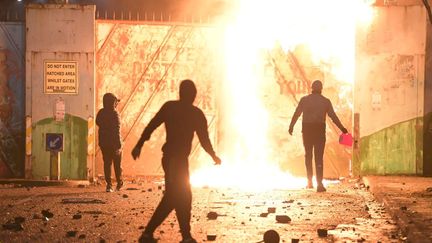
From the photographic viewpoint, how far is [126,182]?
15.3m

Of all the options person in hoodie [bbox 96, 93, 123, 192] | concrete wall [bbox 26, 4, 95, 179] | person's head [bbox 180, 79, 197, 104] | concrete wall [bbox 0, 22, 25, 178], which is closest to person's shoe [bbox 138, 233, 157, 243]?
person's head [bbox 180, 79, 197, 104]

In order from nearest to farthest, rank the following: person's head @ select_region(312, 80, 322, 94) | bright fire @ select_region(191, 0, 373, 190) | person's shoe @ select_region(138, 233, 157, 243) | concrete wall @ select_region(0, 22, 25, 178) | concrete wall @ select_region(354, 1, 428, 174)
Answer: person's shoe @ select_region(138, 233, 157, 243)
person's head @ select_region(312, 80, 322, 94)
concrete wall @ select_region(354, 1, 428, 174)
concrete wall @ select_region(0, 22, 25, 178)
bright fire @ select_region(191, 0, 373, 190)

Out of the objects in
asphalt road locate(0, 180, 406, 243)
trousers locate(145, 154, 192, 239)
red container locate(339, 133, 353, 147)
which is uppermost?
red container locate(339, 133, 353, 147)

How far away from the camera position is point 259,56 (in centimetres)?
1608

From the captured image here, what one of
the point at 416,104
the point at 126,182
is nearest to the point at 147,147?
the point at 126,182

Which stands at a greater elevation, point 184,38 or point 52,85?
point 184,38

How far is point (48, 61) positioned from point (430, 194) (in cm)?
823

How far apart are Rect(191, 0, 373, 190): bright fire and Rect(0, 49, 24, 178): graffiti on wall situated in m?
3.90

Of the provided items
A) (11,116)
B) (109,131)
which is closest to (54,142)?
(11,116)

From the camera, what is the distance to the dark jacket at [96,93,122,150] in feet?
44.3

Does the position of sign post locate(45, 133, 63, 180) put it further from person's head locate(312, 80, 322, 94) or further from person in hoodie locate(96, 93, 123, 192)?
person's head locate(312, 80, 322, 94)

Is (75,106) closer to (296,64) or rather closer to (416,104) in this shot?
(296,64)

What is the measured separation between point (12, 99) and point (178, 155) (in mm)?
9044

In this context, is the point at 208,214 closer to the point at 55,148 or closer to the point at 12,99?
the point at 55,148
